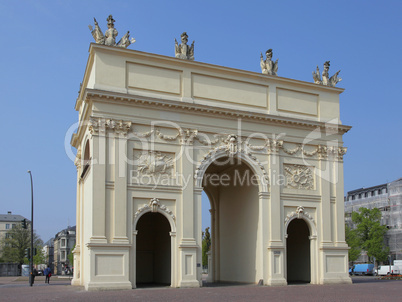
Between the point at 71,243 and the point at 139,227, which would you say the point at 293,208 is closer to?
the point at 139,227

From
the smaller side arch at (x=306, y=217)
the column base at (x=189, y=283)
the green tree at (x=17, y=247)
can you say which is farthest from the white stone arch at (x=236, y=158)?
the green tree at (x=17, y=247)

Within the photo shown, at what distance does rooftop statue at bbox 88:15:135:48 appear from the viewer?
27781mm

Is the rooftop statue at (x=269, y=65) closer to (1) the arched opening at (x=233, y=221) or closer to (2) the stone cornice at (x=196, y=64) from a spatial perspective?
(2) the stone cornice at (x=196, y=64)

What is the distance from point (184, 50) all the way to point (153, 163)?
689 cm

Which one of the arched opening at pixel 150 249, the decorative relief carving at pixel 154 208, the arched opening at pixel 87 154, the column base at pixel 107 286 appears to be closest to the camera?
the column base at pixel 107 286

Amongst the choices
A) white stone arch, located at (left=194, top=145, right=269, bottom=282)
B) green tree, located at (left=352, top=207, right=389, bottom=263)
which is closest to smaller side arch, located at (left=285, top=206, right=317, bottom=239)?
white stone arch, located at (left=194, top=145, right=269, bottom=282)

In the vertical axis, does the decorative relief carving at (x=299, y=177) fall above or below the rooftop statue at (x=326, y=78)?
below

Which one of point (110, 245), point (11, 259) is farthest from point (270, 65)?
point (11, 259)

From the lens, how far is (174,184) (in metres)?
28.0

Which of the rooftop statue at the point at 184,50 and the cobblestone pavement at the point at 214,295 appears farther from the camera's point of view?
the rooftop statue at the point at 184,50

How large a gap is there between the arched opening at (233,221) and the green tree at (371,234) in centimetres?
3830

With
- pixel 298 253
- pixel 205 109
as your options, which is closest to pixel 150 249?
pixel 298 253

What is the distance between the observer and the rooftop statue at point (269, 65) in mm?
32094

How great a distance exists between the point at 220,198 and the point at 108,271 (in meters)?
12.9
